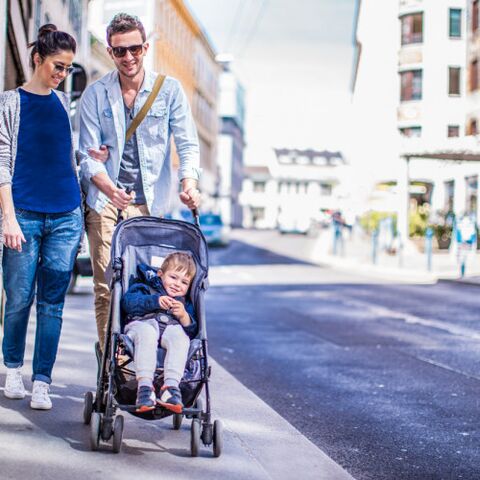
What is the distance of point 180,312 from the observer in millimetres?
4539

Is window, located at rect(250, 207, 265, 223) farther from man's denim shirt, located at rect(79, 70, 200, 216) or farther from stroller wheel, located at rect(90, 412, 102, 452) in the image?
stroller wheel, located at rect(90, 412, 102, 452)

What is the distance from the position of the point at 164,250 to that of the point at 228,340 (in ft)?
18.3

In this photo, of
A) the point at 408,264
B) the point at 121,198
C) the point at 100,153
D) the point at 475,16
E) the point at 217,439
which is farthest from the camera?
Result: the point at 475,16

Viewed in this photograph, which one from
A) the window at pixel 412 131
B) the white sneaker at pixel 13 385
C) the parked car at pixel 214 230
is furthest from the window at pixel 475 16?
the white sneaker at pixel 13 385

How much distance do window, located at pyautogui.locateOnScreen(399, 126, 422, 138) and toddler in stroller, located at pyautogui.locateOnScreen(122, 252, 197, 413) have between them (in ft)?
150

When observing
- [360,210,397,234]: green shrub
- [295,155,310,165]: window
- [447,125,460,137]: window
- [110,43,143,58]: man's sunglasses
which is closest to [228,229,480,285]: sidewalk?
[360,210,397,234]: green shrub

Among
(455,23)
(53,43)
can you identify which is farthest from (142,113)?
(455,23)

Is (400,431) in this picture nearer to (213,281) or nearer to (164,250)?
(164,250)

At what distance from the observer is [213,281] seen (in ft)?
69.6

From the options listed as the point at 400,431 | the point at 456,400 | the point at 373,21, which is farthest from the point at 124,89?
the point at 373,21

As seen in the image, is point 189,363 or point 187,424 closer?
point 189,363

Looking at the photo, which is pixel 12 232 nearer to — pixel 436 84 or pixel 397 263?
pixel 397 263

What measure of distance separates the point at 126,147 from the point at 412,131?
4612 cm

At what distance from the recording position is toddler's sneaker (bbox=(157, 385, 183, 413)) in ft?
14.0
